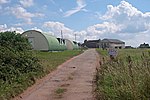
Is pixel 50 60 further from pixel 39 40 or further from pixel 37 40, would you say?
pixel 37 40

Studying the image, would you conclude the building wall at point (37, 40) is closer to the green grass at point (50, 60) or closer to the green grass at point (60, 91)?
the green grass at point (50, 60)

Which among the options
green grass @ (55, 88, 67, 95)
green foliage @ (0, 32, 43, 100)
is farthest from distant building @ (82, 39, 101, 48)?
green grass @ (55, 88, 67, 95)

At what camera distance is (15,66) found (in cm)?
1639

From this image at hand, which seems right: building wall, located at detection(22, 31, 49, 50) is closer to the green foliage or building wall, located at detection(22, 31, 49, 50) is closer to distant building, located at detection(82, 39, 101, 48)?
the green foliage

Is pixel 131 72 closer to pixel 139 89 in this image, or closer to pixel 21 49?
pixel 139 89

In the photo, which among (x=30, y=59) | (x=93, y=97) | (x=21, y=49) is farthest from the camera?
(x=21, y=49)

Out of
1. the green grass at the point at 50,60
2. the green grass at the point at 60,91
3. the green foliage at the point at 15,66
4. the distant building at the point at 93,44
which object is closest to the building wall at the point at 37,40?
the green grass at the point at 50,60

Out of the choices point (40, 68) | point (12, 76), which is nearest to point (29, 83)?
point (12, 76)

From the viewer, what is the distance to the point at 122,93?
26.6 ft

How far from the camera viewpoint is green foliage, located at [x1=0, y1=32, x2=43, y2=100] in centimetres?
1245

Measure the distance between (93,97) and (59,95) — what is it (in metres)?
1.37

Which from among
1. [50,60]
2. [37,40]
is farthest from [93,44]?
[50,60]

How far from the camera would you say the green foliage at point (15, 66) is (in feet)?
40.9

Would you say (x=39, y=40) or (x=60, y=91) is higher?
→ (x=39, y=40)
